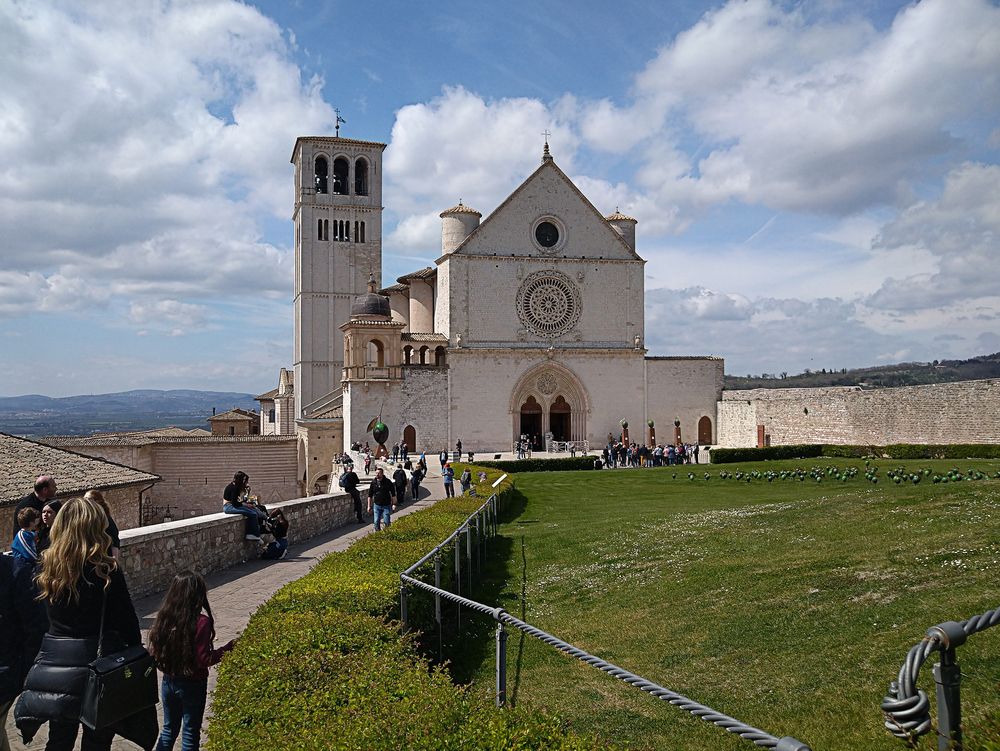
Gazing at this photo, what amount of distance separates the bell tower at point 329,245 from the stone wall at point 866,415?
→ 27394 mm

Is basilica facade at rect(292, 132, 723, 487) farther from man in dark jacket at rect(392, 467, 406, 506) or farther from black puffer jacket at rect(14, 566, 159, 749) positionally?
black puffer jacket at rect(14, 566, 159, 749)

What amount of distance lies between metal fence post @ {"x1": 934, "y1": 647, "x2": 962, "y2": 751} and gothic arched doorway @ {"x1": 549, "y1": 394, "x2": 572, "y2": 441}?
143 ft

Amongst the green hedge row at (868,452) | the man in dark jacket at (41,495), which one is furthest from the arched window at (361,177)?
the man in dark jacket at (41,495)

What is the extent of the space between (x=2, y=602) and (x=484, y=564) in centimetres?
987

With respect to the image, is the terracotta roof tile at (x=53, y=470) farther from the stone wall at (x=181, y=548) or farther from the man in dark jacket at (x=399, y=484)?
the stone wall at (x=181, y=548)

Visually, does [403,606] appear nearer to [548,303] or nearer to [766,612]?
[766,612]

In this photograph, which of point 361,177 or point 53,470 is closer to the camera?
point 53,470

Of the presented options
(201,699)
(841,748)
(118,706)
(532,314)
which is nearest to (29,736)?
(118,706)

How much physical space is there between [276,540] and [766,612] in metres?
8.33

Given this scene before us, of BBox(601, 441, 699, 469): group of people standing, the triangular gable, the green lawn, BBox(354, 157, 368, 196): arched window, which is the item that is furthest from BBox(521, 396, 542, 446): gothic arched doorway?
the green lawn

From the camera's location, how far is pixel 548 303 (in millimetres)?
46125

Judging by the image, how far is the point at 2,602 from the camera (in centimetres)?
476

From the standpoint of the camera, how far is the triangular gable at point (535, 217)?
45.1 meters

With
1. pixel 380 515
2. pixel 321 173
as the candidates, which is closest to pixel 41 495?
pixel 380 515
